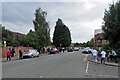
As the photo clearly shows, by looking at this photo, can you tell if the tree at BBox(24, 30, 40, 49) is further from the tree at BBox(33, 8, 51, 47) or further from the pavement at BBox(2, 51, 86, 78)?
the pavement at BBox(2, 51, 86, 78)

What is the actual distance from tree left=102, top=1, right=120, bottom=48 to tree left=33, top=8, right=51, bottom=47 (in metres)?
17.7

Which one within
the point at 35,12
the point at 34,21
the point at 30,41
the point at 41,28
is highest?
the point at 35,12

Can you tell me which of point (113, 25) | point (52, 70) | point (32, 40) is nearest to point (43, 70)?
point (52, 70)

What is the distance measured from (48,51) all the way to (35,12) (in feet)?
37.8

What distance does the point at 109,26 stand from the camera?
19.1 metres

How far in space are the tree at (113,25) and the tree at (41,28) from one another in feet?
58.1

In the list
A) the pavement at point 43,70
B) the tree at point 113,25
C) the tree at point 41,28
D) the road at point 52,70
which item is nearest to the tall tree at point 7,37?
the tree at point 41,28

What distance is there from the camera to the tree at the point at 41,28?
34.2m

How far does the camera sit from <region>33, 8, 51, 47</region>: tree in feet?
112

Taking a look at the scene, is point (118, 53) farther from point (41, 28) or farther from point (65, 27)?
point (65, 27)

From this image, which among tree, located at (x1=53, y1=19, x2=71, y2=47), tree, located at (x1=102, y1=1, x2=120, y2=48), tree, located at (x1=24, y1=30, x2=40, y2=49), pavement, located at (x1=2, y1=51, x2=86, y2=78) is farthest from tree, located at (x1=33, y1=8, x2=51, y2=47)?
tree, located at (x1=53, y1=19, x2=71, y2=47)

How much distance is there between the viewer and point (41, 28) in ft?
113

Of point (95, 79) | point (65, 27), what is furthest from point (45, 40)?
point (65, 27)

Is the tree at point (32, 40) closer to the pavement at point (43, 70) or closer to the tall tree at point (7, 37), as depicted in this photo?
the tall tree at point (7, 37)
